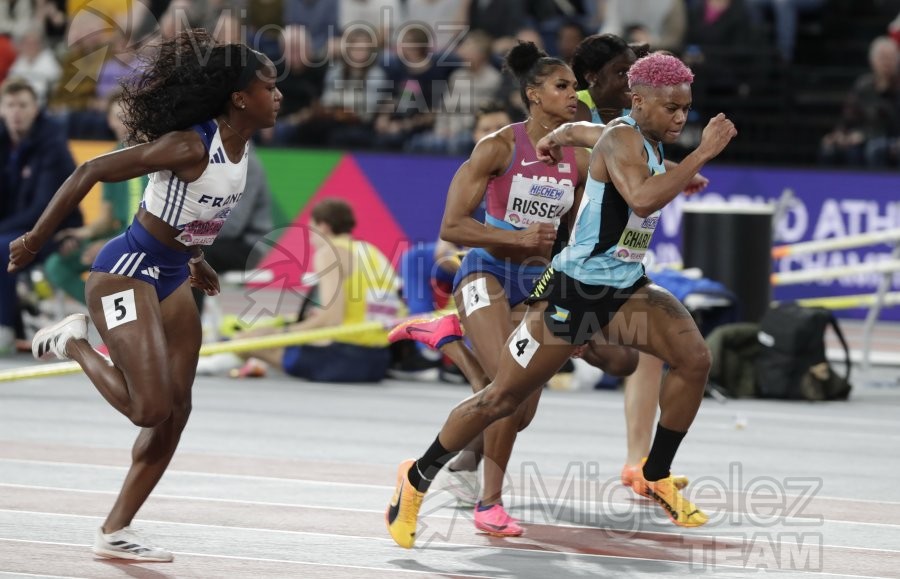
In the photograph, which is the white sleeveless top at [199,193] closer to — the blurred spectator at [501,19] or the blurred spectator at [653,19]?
the blurred spectator at [653,19]

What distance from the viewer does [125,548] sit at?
648 cm

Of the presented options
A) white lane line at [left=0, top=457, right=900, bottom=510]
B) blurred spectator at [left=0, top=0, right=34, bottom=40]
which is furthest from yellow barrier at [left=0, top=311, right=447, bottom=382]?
blurred spectator at [left=0, top=0, right=34, bottom=40]

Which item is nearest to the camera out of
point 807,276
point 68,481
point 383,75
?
point 68,481

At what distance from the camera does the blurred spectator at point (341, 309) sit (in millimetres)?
12570

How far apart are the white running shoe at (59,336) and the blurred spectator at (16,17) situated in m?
15.8

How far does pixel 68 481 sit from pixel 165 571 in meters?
2.20

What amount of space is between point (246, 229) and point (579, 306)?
315 inches

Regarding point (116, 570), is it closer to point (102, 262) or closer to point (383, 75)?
point (102, 262)

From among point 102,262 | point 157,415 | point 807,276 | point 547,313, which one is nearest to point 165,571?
point 157,415

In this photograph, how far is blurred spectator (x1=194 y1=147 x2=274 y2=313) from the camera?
14.2m

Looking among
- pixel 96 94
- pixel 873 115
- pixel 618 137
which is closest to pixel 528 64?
pixel 618 137

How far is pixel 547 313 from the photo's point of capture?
22.6 feet

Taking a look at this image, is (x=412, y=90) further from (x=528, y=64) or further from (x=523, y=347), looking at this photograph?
(x=523, y=347)

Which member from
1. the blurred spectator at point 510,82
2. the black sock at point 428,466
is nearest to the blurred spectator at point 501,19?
the blurred spectator at point 510,82
